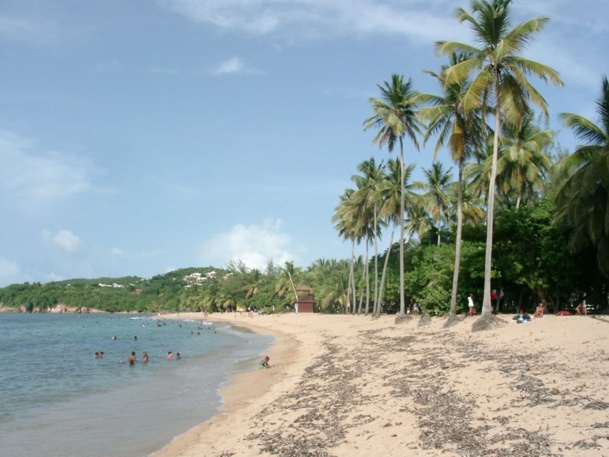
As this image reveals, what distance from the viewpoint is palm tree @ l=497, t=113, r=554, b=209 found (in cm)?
3278

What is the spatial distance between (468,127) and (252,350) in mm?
19426

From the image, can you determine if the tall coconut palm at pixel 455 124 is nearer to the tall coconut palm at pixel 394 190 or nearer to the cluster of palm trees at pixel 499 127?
the cluster of palm trees at pixel 499 127

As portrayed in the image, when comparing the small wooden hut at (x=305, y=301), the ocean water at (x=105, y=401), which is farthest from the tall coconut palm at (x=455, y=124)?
the small wooden hut at (x=305, y=301)

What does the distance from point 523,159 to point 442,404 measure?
25638mm

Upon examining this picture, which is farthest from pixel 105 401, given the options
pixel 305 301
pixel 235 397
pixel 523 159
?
pixel 305 301

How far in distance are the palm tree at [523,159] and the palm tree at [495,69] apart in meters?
9.96

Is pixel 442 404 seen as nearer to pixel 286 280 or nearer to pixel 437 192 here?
pixel 437 192

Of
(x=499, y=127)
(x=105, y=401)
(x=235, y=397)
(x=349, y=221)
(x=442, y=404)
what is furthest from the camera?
(x=349, y=221)

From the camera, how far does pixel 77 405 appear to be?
58.0ft

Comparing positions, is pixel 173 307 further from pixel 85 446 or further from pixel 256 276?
pixel 85 446

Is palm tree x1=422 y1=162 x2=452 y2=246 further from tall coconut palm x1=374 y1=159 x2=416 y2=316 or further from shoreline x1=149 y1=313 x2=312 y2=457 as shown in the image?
shoreline x1=149 y1=313 x2=312 y2=457

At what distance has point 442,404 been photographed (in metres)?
10.2

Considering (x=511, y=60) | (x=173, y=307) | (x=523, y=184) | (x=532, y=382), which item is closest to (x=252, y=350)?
(x=523, y=184)

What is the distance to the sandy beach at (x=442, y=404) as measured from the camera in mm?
7770
